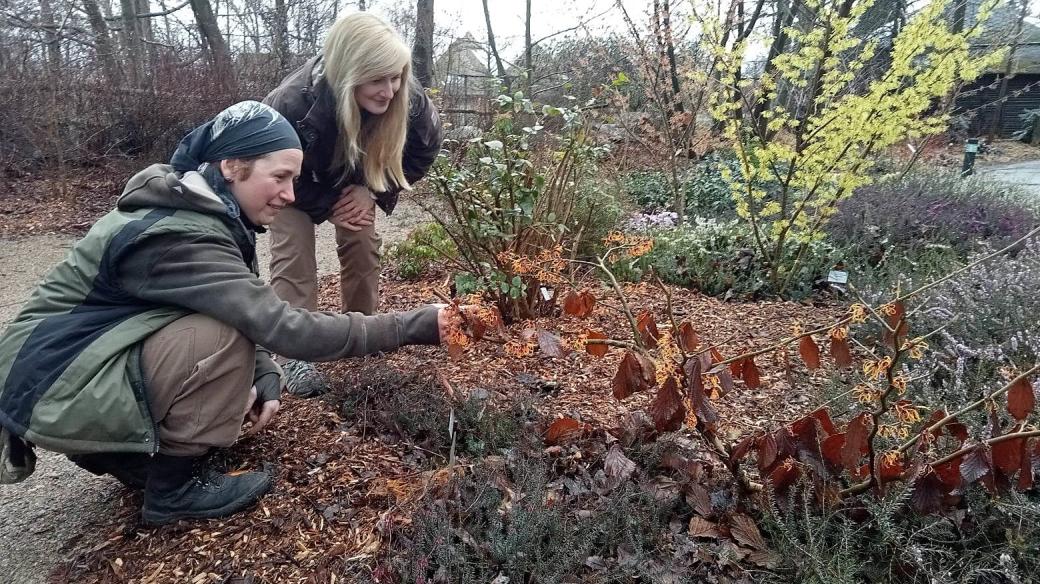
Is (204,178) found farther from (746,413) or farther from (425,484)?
(746,413)

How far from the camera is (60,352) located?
1630 millimetres

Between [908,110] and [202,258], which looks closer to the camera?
[202,258]

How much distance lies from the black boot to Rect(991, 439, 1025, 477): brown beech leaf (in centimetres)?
202

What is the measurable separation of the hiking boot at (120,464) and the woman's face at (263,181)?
795 mm

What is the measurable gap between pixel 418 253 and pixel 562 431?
9.61 ft

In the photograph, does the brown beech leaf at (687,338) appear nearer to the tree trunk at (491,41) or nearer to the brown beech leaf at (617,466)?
the brown beech leaf at (617,466)

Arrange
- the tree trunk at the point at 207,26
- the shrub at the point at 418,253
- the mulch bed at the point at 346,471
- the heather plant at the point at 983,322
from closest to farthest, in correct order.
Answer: the mulch bed at the point at 346,471
the heather plant at the point at 983,322
the shrub at the point at 418,253
the tree trunk at the point at 207,26

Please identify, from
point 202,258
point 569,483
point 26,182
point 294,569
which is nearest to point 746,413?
point 569,483

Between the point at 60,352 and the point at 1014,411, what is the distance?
2337mm

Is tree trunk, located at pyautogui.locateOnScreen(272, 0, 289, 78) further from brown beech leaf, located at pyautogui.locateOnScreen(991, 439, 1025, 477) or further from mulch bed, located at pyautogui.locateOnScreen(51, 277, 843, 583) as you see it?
brown beech leaf, located at pyautogui.locateOnScreen(991, 439, 1025, 477)

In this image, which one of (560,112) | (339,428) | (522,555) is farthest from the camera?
(560,112)

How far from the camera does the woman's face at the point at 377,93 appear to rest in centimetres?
254

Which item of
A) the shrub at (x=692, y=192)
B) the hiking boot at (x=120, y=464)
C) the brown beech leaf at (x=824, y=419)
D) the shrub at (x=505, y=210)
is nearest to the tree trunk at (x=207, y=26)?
the shrub at (x=692, y=192)

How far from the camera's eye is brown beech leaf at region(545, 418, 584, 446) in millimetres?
2004
